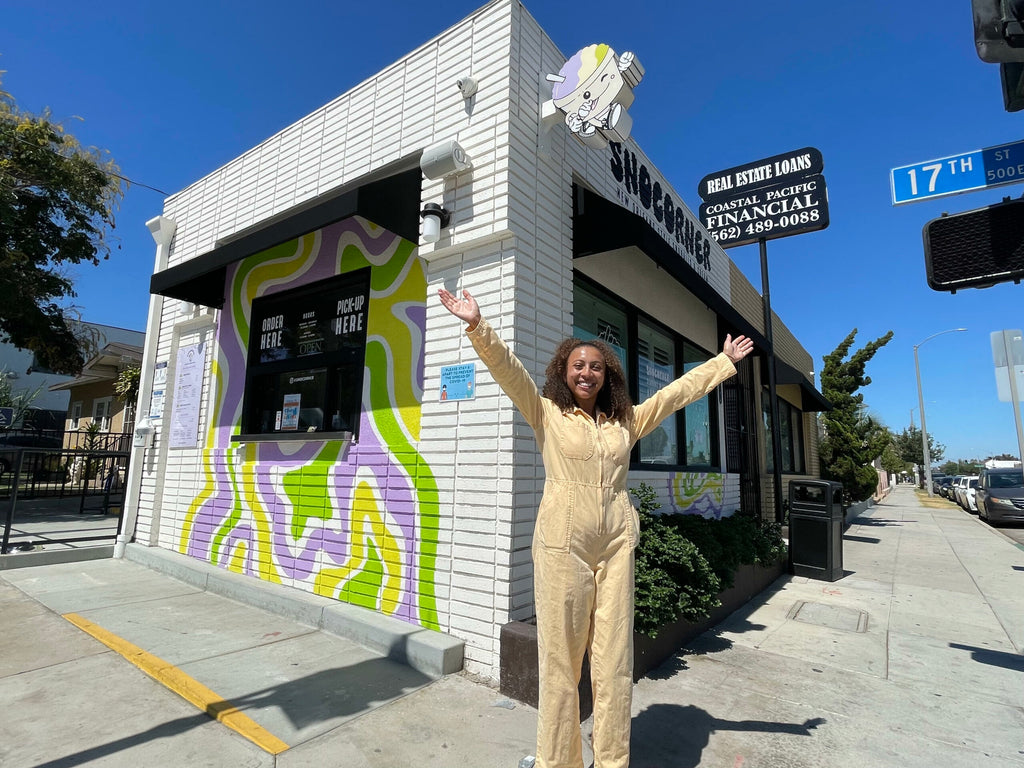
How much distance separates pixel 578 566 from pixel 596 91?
3456 mm

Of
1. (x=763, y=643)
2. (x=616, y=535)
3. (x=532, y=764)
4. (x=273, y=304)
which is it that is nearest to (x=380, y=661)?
(x=532, y=764)

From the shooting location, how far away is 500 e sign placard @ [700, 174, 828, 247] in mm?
8336

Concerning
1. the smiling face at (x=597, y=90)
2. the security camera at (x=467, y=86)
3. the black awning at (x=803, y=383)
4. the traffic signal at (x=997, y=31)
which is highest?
the security camera at (x=467, y=86)

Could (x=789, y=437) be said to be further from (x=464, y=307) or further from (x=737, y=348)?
(x=464, y=307)

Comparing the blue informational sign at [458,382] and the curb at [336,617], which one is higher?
the blue informational sign at [458,382]

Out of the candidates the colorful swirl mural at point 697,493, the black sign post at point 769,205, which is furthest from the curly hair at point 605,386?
the black sign post at point 769,205

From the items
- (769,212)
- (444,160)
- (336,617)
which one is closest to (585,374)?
(444,160)

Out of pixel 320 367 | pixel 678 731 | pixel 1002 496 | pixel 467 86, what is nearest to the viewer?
pixel 678 731

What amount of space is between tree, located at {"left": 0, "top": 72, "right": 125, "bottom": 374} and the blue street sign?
13.6 metres

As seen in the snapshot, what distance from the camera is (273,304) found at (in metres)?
5.97

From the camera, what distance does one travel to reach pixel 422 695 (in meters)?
3.29

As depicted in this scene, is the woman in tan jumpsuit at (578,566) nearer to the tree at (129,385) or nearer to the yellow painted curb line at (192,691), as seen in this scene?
the yellow painted curb line at (192,691)

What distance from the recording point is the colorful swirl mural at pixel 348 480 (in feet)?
13.6

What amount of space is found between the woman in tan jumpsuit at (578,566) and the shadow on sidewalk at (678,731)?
20.4 inches
